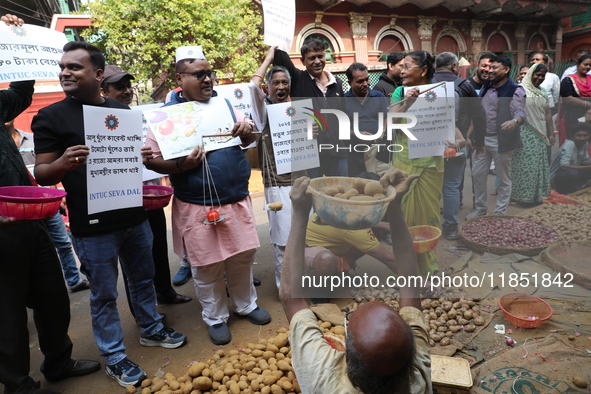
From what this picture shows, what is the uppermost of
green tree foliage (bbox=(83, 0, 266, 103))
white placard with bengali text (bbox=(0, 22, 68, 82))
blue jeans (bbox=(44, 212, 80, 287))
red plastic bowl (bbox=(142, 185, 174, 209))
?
green tree foliage (bbox=(83, 0, 266, 103))

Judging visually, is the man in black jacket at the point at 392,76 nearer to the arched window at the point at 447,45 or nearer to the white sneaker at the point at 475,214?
the white sneaker at the point at 475,214

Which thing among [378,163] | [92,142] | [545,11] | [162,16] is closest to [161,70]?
[162,16]

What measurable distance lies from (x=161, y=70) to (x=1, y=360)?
9506 millimetres

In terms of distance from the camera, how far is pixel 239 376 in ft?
8.09

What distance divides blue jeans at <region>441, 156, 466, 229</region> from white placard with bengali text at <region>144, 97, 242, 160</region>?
152 cm

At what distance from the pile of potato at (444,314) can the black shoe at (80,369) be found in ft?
6.26

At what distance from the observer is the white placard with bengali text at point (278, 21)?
10.6 ft

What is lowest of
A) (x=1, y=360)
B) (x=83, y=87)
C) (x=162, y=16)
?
(x=1, y=360)

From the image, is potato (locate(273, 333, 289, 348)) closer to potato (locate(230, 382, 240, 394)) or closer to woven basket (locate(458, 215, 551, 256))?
potato (locate(230, 382, 240, 394))

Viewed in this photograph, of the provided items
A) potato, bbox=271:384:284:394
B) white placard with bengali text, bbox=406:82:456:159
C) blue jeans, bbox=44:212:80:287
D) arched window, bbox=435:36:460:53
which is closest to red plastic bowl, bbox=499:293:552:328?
white placard with bengali text, bbox=406:82:456:159

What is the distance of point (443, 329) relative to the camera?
282 cm

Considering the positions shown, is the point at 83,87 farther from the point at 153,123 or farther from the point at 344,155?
the point at 344,155

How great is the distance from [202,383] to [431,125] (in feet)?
6.95

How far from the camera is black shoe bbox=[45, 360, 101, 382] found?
2.62 meters
